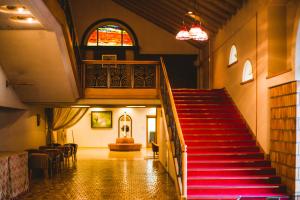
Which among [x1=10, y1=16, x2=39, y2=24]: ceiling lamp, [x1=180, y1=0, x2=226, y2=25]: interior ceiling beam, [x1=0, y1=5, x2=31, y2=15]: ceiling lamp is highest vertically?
[x1=180, y1=0, x2=226, y2=25]: interior ceiling beam

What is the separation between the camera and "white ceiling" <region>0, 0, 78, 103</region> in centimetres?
760

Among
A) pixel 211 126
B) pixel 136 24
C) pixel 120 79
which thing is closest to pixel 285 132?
pixel 211 126

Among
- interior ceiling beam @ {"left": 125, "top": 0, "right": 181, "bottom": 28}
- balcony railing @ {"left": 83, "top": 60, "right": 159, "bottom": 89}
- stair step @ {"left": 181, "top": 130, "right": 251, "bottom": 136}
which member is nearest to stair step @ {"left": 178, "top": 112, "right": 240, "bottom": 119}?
stair step @ {"left": 181, "top": 130, "right": 251, "bottom": 136}

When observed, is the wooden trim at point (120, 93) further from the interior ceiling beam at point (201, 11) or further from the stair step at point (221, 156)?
the stair step at point (221, 156)

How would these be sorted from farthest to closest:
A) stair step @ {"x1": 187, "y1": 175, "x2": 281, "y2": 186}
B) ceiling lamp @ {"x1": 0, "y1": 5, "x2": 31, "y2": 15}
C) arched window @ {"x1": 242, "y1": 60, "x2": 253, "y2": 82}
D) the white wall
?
the white wall → arched window @ {"x1": 242, "y1": 60, "x2": 253, "y2": 82} → stair step @ {"x1": 187, "y1": 175, "x2": 281, "y2": 186} → ceiling lamp @ {"x1": 0, "y1": 5, "x2": 31, "y2": 15}

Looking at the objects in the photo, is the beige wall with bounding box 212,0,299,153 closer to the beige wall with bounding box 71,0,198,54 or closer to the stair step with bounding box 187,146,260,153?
the stair step with bounding box 187,146,260,153

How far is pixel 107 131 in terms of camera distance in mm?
20109

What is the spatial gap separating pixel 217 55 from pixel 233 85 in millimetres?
1994

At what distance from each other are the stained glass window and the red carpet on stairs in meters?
4.28

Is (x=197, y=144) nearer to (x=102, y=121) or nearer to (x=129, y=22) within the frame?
(x=129, y=22)

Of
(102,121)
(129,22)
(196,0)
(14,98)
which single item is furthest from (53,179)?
(102,121)

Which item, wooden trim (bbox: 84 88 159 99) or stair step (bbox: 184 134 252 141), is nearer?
stair step (bbox: 184 134 252 141)

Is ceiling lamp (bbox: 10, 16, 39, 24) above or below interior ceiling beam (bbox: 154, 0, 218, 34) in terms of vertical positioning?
below

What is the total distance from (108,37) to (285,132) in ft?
29.4
